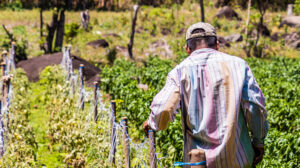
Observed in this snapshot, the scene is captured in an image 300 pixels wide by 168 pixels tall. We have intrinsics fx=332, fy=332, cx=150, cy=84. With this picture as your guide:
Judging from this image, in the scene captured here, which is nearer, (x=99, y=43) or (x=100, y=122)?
(x=100, y=122)

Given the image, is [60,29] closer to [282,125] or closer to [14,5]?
[282,125]

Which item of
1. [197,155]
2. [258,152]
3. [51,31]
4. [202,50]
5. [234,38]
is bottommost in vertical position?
[258,152]

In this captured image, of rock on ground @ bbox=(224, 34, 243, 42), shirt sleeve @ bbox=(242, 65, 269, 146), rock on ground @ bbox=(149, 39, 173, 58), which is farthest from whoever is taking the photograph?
rock on ground @ bbox=(224, 34, 243, 42)

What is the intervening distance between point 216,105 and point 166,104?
36 centimetres

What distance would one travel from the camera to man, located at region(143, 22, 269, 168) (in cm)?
235

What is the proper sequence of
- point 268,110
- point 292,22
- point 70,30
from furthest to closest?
point 292,22
point 70,30
point 268,110

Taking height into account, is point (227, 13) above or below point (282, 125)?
above

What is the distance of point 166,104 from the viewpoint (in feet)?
7.79

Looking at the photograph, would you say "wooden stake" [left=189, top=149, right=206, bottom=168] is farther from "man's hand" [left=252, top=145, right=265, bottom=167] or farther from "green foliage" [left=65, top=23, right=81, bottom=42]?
→ "green foliage" [left=65, top=23, right=81, bottom=42]

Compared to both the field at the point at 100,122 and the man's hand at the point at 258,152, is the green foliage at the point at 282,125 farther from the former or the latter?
the man's hand at the point at 258,152

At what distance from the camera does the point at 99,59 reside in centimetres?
1897

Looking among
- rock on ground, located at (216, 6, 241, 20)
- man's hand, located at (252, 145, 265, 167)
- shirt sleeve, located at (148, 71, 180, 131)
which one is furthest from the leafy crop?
rock on ground, located at (216, 6, 241, 20)

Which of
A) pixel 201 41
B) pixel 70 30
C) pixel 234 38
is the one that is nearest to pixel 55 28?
pixel 70 30

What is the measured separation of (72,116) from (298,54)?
22.7 m
